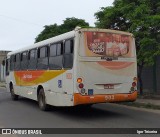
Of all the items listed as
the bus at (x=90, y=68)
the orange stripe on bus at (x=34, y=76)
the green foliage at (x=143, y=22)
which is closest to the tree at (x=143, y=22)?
the green foliage at (x=143, y=22)

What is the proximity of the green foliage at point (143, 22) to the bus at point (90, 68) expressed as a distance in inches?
154

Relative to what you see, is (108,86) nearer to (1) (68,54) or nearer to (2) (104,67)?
(2) (104,67)

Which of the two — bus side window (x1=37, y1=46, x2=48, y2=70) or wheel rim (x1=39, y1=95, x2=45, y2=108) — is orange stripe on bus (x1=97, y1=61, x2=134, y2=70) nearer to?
bus side window (x1=37, y1=46, x2=48, y2=70)

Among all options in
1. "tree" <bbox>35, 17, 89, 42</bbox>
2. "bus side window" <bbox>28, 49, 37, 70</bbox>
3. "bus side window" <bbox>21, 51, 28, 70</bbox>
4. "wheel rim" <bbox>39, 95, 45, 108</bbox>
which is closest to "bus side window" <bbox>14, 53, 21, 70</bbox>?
"bus side window" <bbox>21, 51, 28, 70</bbox>

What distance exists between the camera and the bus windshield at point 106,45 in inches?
476

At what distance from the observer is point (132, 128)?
1002 centimetres

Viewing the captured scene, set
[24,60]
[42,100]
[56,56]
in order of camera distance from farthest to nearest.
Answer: [24,60] → [42,100] → [56,56]

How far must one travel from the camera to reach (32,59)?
16.5 m

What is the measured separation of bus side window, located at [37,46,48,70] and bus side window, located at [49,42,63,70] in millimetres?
564

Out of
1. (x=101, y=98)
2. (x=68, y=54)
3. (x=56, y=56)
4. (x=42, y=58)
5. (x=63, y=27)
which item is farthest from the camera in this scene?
(x=63, y=27)

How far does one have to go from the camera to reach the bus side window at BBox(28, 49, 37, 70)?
52.7ft

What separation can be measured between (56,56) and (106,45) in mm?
2056

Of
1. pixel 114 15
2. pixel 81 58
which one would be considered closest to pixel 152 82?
pixel 114 15

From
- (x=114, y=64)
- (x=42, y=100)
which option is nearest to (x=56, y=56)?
(x=114, y=64)
